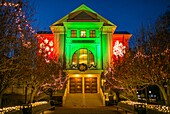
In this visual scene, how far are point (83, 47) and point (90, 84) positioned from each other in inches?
234

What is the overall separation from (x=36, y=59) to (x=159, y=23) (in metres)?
10.5

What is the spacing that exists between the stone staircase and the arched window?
6.53m

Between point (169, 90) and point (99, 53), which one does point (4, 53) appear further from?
point (99, 53)

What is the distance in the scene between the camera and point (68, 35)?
3981 centimetres

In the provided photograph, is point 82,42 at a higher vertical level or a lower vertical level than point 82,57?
higher

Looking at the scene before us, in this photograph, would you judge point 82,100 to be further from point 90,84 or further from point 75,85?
point 90,84

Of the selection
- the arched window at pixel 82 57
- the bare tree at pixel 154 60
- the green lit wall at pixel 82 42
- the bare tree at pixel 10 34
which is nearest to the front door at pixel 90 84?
the green lit wall at pixel 82 42

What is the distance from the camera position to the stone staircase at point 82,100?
30872 millimetres

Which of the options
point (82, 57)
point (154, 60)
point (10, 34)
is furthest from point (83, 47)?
point (10, 34)

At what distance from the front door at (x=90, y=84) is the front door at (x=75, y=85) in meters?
0.94

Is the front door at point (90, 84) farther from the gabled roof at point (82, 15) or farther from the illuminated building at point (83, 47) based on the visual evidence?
the gabled roof at point (82, 15)

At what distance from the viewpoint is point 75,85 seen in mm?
38594

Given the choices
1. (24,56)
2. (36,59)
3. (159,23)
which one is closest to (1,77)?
(24,56)

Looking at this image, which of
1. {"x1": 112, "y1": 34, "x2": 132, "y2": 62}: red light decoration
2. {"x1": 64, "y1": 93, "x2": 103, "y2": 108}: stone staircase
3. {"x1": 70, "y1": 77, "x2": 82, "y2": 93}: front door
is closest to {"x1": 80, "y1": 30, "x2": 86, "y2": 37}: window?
{"x1": 112, "y1": 34, "x2": 132, "y2": 62}: red light decoration
